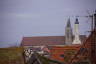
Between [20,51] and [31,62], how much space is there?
502 mm

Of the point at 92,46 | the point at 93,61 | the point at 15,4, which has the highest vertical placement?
the point at 15,4

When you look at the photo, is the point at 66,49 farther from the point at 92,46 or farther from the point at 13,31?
the point at 13,31

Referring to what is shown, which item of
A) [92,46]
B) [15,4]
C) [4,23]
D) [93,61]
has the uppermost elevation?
[15,4]

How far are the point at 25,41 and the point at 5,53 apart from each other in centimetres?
159

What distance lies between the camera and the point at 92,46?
143 inches

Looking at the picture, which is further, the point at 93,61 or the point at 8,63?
the point at 93,61

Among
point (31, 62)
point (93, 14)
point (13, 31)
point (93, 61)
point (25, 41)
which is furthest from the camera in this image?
point (25, 41)

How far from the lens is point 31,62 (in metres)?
2.71

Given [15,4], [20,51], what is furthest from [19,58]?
[15,4]

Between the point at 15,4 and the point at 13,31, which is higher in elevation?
the point at 15,4

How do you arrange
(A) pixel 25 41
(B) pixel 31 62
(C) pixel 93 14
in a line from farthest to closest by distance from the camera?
(A) pixel 25 41
(C) pixel 93 14
(B) pixel 31 62

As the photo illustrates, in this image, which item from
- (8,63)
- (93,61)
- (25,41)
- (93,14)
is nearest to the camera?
(8,63)

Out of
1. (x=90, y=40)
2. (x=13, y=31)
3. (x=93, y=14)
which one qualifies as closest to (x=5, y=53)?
(x=13, y=31)

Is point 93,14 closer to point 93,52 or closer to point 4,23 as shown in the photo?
point 93,52
